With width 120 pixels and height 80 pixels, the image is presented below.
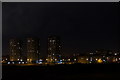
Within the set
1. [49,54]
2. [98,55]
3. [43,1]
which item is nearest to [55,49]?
[49,54]

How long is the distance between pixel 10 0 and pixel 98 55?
65.7ft

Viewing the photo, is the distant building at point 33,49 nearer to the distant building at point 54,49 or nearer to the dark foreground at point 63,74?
the distant building at point 54,49

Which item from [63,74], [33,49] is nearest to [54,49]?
[33,49]

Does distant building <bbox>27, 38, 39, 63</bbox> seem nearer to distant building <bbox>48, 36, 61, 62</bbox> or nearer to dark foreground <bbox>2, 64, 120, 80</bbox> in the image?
distant building <bbox>48, 36, 61, 62</bbox>

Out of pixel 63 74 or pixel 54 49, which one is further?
pixel 54 49

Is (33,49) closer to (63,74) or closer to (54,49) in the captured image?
(54,49)

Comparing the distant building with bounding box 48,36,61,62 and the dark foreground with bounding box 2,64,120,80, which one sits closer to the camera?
the dark foreground with bounding box 2,64,120,80

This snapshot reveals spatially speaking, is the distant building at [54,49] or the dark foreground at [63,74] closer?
the dark foreground at [63,74]

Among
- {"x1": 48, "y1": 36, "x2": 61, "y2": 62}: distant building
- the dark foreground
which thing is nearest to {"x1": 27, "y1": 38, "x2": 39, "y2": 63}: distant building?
{"x1": 48, "y1": 36, "x2": 61, "y2": 62}: distant building

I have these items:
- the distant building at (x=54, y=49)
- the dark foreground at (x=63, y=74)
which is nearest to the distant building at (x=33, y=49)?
the distant building at (x=54, y=49)

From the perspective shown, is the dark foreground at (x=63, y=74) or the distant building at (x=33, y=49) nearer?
the dark foreground at (x=63, y=74)

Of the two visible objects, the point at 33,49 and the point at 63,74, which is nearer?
the point at 63,74

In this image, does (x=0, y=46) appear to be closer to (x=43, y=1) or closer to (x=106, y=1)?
(x=43, y=1)

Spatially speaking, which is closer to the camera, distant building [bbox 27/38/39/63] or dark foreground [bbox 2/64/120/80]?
dark foreground [bbox 2/64/120/80]
